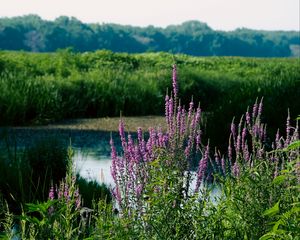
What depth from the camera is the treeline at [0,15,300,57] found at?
100 m

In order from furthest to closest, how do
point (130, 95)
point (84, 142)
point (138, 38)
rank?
1. point (138, 38)
2. point (130, 95)
3. point (84, 142)

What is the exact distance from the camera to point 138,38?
13125cm

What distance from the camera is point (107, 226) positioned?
14.4ft

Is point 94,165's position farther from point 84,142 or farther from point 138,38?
point 138,38

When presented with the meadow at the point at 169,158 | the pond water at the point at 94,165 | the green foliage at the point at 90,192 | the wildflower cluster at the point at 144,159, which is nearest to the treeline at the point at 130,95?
the meadow at the point at 169,158

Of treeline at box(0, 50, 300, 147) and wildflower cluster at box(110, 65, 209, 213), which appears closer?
wildflower cluster at box(110, 65, 209, 213)

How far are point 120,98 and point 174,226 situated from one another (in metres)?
14.0

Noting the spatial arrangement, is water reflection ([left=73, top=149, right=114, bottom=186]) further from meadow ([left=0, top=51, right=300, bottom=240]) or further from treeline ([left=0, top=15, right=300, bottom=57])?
treeline ([left=0, top=15, right=300, bottom=57])

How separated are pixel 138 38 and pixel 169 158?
419 feet

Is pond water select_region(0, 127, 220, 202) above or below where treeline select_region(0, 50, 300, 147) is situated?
below

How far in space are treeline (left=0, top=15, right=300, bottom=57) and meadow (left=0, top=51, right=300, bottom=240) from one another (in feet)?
197

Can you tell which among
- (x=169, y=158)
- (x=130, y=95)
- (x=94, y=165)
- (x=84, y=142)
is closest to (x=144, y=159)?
(x=169, y=158)

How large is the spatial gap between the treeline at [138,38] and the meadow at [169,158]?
59.9 meters

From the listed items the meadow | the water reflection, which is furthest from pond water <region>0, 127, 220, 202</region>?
the meadow
